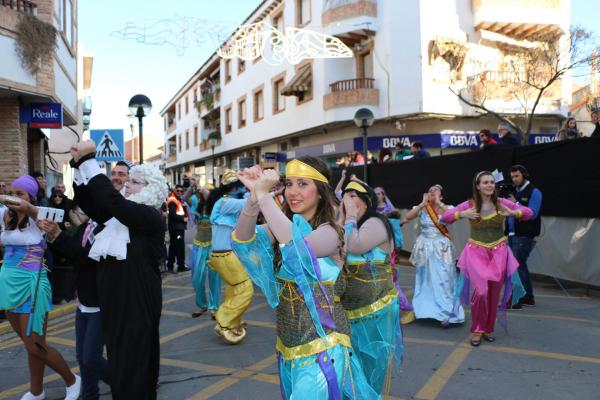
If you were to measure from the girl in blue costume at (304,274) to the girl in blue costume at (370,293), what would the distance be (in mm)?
706

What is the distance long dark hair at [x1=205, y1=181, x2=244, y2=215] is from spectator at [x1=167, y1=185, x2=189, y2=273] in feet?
15.2

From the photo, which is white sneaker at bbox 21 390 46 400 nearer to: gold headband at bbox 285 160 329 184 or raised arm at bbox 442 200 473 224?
gold headband at bbox 285 160 329 184

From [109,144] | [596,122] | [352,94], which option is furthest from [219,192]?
[352,94]

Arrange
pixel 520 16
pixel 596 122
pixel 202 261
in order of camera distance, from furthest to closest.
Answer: pixel 520 16
pixel 596 122
pixel 202 261

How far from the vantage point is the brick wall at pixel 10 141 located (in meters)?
11.5

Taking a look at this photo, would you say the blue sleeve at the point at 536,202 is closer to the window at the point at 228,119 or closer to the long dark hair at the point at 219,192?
the long dark hair at the point at 219,192

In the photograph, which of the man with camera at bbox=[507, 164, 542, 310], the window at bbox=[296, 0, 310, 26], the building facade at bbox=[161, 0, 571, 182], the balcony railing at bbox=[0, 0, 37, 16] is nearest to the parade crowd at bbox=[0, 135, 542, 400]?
the man with camera at bbox=[507, 164, 542, 310]

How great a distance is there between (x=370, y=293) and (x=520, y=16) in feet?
68.4

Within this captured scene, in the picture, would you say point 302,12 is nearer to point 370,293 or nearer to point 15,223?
point 15,223

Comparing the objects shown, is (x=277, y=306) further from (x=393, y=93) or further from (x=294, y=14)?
(x=294, y=14)

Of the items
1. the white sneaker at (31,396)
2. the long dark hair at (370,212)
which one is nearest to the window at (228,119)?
the white sneaker at (31,396)

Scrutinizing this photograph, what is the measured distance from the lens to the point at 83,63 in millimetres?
33000

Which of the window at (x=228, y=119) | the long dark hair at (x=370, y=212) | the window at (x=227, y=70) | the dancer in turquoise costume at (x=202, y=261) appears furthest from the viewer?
the window at (x=228, y=119)

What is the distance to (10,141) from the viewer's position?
38.2ft
